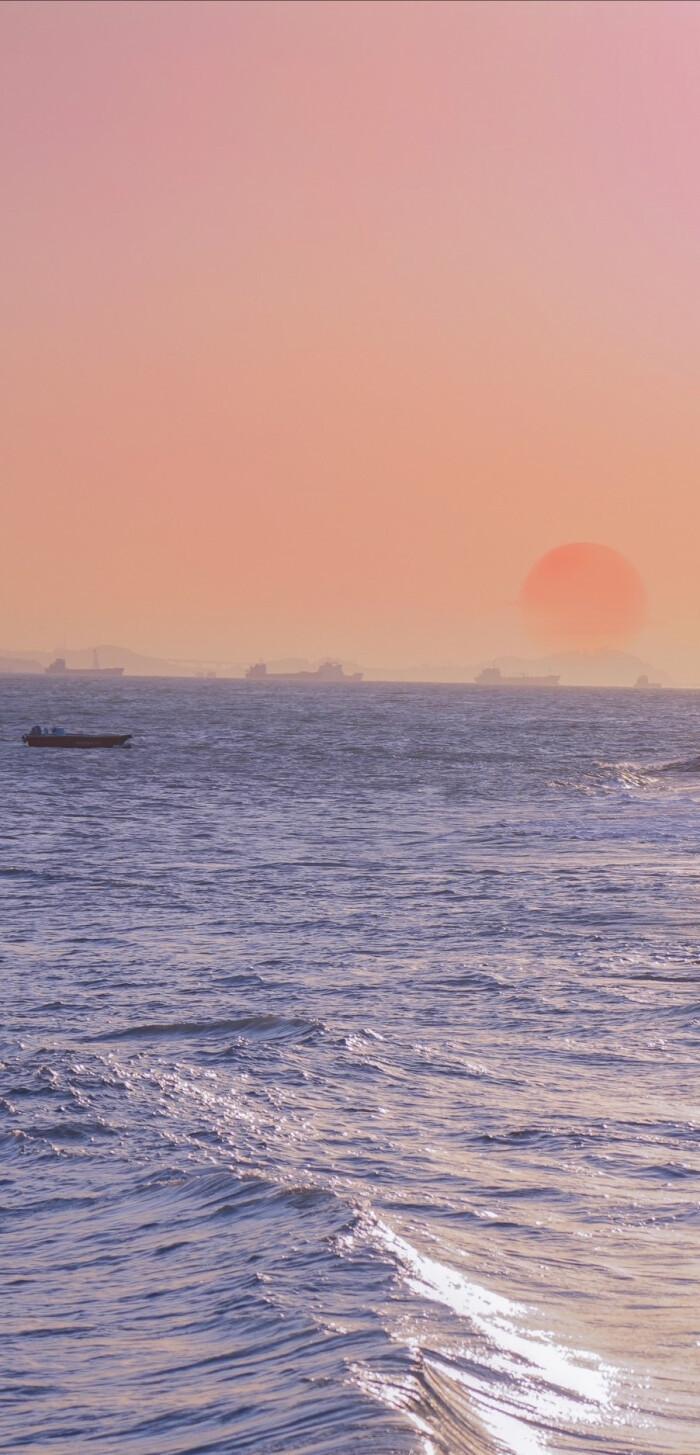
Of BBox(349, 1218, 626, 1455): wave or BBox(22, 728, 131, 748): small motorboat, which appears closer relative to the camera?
BBox(349, 1218, 626, 1455): wave

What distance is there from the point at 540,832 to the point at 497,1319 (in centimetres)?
4259

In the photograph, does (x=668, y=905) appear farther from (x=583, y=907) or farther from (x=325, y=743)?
(x=325, y=743)

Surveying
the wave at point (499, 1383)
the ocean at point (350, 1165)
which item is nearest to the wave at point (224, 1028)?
the ocean at point (350, 1165)

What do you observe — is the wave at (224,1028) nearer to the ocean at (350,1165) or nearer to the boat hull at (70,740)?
the ocean at (350,1165)

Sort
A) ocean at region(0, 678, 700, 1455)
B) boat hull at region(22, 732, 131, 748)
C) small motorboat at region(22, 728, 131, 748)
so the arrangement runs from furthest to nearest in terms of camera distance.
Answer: small motorboat at region(22, 728, 131, 748)
boat hull at region(22, 732, 131, 748)
ocean at region(0, 678, 700, 1455)

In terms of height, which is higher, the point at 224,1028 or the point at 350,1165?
the point at 350,1165

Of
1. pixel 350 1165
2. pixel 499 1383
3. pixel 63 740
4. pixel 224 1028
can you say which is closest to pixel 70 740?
pixel 63 740

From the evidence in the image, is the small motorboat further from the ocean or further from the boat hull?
the ocean

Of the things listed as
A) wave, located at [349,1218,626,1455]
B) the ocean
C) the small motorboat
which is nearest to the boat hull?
the small motorboat

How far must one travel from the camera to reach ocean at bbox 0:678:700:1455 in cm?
991

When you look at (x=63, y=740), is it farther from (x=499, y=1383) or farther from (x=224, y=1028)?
(x=499, y=1383)

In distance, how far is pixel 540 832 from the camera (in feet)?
175

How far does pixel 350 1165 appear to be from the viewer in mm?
14984

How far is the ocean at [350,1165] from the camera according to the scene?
32.5 feet
